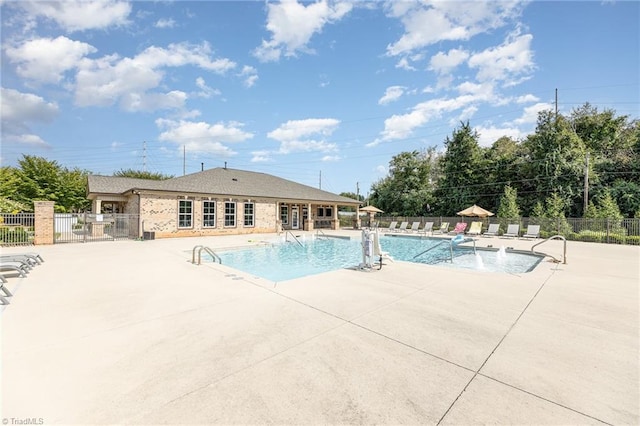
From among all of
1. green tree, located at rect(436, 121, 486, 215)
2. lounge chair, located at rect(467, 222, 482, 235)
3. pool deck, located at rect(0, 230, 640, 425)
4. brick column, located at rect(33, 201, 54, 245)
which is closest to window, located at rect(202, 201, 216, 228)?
brick column, located at rect(33, 201, 54, 245)

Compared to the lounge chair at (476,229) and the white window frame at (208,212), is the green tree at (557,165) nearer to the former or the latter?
the lounge chair at (476,229)

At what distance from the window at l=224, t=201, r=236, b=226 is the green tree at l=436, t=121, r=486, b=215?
71.8 feet

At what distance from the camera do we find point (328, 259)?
1281 cm

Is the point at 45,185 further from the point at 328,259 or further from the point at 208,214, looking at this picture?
the point at 328,259

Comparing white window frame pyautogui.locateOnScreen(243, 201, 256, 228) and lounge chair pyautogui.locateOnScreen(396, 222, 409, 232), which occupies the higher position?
white window frame pyautogui.locateOnScreen(243, 201, 256, 228)

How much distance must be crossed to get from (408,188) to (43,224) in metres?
31.2

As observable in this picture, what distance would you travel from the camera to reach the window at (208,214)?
1995cm

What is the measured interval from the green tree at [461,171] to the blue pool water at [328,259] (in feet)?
48.1

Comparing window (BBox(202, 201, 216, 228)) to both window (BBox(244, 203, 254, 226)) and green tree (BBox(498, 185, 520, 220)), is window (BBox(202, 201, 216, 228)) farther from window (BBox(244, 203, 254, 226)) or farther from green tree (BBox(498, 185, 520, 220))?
green tree (BBox(498, 185, 520, 220))

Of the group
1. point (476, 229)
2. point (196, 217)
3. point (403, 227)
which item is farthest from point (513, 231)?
point (196, 217)

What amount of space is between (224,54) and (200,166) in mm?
14265

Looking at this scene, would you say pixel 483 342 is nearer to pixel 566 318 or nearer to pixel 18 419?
pixel 566 318

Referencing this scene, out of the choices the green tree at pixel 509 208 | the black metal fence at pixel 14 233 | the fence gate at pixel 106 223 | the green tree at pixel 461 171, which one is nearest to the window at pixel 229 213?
the fence gate at pixel 106 223

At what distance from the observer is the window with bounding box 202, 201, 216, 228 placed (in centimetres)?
1995
